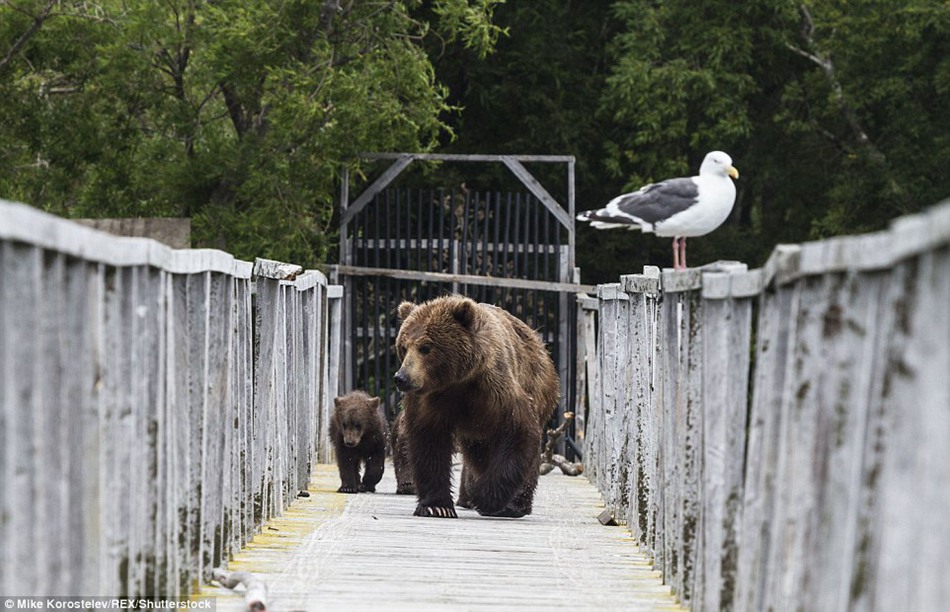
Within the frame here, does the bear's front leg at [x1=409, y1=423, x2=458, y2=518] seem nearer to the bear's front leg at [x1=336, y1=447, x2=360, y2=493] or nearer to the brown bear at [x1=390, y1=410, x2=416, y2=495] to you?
the brown bear at [x1=390, y1=410, x2=416, y2=495]

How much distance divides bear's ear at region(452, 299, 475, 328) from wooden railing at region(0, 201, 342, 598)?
2112 millimetres

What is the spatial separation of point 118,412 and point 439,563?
8.98 ft

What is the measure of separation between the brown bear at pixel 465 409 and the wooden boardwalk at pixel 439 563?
218 millimetres

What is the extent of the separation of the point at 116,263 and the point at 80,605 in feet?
3.16

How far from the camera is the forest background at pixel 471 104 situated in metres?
16.1

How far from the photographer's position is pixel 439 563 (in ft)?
22.6

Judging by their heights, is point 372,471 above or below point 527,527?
above

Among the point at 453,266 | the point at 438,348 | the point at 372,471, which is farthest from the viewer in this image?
the point at 453,266

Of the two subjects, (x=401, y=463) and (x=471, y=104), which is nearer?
(x=401, y=463)

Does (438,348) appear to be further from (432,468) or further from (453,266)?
(453,266)

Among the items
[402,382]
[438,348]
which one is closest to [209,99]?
[438,348]

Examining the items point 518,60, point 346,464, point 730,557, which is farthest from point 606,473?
point 518,60

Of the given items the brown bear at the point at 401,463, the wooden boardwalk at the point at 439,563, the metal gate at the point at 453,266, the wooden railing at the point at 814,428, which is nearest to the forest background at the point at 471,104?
the metal gate at the point at 453,266

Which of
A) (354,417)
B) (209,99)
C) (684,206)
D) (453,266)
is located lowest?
(354,417)
